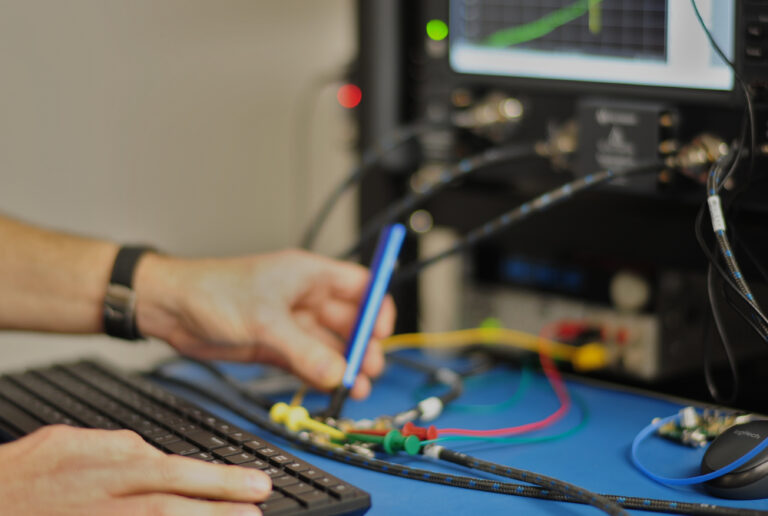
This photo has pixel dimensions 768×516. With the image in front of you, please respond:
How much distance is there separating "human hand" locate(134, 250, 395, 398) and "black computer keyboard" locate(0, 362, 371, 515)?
0.26 ft

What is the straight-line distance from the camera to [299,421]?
86 cm

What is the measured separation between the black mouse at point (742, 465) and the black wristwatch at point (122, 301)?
58cm

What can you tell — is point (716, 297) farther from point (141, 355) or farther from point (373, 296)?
point (141, 355)

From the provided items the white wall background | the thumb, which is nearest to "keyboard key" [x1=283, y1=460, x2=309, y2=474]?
the thumb

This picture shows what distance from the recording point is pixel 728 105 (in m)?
0.87

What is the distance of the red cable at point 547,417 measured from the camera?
34.0 inches

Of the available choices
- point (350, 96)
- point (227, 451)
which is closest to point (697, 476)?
point (227, 451)

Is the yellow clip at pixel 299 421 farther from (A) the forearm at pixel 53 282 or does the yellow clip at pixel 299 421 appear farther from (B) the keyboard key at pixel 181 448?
(A) the forearm at pixel 53 282

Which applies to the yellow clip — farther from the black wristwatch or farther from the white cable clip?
the black wristwatch

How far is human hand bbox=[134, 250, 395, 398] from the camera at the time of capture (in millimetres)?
952

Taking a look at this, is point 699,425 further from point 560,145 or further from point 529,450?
point 560,145

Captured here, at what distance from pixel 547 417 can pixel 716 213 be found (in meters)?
0.28

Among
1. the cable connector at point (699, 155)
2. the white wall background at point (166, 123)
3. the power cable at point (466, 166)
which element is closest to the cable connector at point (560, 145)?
the power cable at point (466, 166)

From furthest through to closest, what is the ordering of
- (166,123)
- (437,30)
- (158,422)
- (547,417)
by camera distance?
(166,123) < (437,30) < (547,417) < (158,422)
